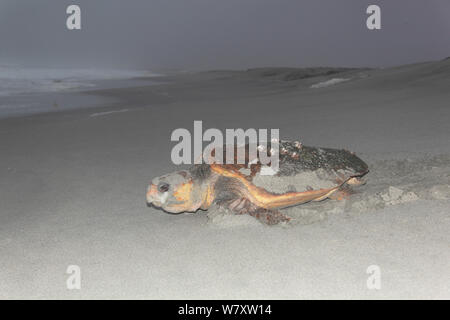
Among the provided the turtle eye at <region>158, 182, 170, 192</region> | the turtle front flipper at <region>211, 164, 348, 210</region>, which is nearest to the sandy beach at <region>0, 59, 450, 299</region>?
the turtle front flipper at <region>211, 164, 348, 210</region>

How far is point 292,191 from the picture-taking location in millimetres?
2955

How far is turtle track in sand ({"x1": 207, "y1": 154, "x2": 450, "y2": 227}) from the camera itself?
9.04ft

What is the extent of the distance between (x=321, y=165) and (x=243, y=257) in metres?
1.21

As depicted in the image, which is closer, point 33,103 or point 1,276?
point 1,276

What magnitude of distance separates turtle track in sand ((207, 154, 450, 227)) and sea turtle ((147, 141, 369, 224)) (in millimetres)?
59

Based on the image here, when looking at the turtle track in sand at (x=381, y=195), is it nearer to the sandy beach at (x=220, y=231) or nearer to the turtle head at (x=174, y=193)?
the sandy beach at (x=220, y=231)

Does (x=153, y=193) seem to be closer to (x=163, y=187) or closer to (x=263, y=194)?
(x=163, y=187)

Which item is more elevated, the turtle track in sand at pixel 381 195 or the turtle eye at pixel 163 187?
the turtle eye at pixel 163 187

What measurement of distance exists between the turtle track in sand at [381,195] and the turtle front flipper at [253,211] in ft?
0.16

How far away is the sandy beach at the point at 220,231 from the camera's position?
196 centimetres

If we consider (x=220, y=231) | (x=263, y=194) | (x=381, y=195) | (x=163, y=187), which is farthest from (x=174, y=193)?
(x=381, y=195)

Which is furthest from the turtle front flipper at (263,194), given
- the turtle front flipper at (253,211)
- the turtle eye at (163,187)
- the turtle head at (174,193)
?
the turtle eye at (163,187)
